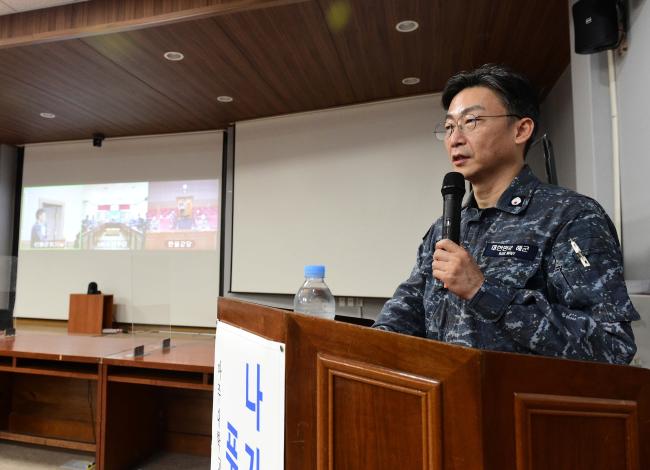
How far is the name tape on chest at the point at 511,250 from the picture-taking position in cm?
87

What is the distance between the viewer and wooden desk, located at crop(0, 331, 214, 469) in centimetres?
235

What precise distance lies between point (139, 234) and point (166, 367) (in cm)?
341

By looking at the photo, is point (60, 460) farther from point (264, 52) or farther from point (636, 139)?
point (636, 139)

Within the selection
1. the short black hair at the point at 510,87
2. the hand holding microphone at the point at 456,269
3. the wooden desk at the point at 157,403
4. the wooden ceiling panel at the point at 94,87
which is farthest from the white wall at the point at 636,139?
the wooden ceiling panel at the point at 94,87

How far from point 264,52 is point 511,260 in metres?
2.83

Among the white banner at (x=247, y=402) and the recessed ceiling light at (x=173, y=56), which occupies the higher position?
the recessed ceiling light at (x=173, y=56)

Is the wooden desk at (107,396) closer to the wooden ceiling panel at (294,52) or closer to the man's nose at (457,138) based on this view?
the man's nose at (457,138)

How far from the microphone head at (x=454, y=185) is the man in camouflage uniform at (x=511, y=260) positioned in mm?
79

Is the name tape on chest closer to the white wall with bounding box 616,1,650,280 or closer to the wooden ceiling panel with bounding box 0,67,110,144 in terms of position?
the white wall with bounding box 616,1,650,280

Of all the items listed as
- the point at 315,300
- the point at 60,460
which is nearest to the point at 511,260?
the point at 315,300

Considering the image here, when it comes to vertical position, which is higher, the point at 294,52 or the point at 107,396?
the point at 294,52

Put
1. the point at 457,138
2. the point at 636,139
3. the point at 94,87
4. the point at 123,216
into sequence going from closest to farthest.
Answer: the point at 457,138 < the point at 636,139 < the point at 94,87 < the point at 123,216

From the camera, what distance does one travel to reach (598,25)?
1.63m

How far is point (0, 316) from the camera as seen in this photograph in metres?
3.47
